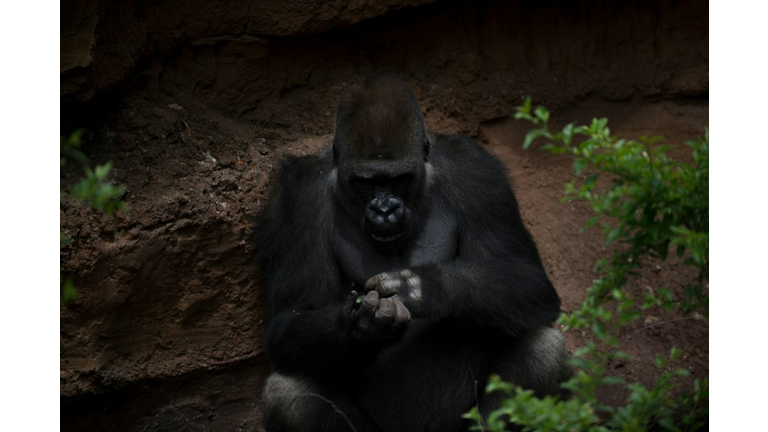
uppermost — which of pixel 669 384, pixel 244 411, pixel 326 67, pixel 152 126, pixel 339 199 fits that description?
pixel 326 67

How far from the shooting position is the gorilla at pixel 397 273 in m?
4.04

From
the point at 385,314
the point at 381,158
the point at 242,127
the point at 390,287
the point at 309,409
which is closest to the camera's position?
the point at 385,314

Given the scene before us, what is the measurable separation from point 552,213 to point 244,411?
2.23 meters

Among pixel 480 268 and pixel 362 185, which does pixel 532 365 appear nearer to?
pixel 480 268

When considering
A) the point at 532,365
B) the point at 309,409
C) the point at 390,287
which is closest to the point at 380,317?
the point at 390,287

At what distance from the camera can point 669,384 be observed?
9.46 feet

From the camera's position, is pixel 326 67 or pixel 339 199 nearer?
pixel 339 199

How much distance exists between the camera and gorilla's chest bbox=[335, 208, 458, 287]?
4289 millimetres

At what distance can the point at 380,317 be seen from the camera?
367 cm

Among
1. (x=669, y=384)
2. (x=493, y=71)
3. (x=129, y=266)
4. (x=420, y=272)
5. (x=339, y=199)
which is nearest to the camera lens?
(x=669, y=384)

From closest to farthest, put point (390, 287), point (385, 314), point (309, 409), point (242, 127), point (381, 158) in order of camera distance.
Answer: point (385, 314), point (390, 287), point (381, 158), point (309, 409), point (242, 127)

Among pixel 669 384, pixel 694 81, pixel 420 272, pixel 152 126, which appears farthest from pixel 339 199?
pixel 694 81

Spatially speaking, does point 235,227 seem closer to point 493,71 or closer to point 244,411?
point 244,411

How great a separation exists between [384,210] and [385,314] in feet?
1.67
